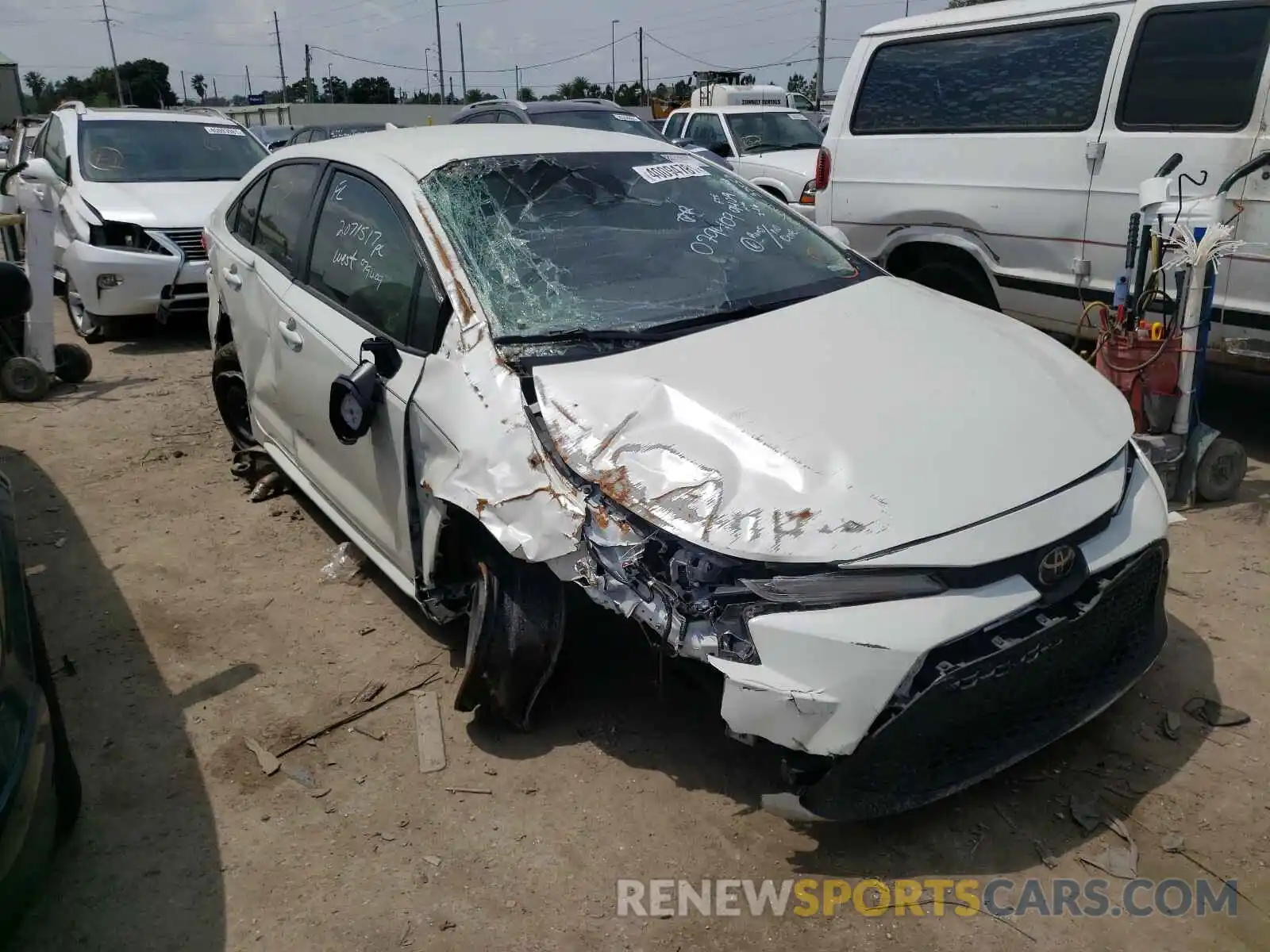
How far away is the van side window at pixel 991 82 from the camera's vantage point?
5359 mm

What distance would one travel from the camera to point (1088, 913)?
2416 millimetres

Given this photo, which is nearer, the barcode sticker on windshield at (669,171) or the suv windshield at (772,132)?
the barcode sticker on windshield at (669,171)

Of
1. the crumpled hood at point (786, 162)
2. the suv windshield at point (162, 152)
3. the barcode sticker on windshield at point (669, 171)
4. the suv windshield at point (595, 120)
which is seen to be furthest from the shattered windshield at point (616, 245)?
the suv windshield at point (595, 120)

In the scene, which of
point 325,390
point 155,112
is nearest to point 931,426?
point 325,390

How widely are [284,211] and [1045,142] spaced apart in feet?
13.0

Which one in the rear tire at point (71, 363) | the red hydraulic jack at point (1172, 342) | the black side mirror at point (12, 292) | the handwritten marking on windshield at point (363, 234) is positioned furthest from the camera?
the rear tire at point (71, 363)

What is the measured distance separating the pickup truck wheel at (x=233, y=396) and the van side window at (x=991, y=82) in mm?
4079

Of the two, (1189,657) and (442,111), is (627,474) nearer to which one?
(1189,657)

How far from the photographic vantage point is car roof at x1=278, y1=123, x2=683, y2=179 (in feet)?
11.9

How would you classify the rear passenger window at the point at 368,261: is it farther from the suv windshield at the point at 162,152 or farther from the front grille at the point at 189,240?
the suv windshield at the point at 162,152

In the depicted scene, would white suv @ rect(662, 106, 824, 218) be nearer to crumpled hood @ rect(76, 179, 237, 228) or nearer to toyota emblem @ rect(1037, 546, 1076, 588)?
crumpled hood @ rect(76, 179, 237, 228)

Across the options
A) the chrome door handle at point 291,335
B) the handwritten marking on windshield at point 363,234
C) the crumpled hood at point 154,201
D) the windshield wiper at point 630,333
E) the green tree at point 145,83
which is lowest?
the chrome door handle at point 291,335

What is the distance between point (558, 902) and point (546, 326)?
1620mm

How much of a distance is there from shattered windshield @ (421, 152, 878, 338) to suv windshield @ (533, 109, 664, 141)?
7367 millimetres
